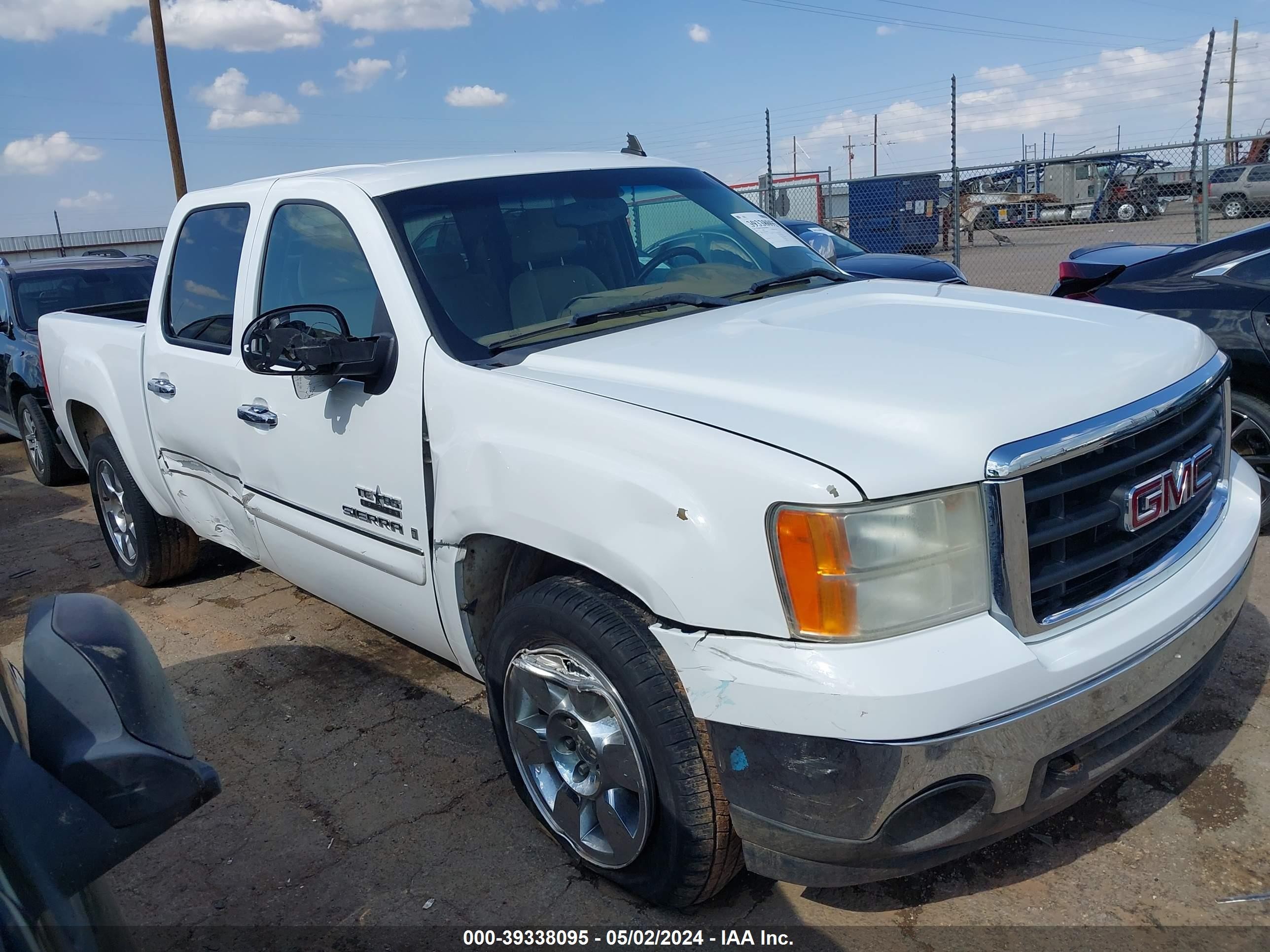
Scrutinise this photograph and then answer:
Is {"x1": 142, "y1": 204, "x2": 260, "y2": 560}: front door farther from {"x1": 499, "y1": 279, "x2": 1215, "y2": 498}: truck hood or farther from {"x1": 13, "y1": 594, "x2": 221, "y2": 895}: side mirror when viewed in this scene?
{"x1": 13, "y1": 594, "x2": 221, "y2": 895}: side mirror

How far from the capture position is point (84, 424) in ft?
17.7

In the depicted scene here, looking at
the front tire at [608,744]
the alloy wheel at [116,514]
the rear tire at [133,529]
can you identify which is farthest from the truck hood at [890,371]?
the alloy wheel at [116,514]

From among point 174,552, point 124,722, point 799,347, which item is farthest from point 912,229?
point 124,722

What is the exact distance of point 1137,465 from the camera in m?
2.31

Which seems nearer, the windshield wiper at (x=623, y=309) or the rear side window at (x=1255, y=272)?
the windshield wiper at (x=623, y=309)

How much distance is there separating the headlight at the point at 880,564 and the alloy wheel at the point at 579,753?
57 cm

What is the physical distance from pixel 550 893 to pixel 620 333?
1.52 meters

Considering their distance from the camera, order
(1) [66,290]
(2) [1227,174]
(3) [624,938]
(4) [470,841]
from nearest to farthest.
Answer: (3) [624,938], (4) [470,841], (1) [66,290], (2) [1227,174]

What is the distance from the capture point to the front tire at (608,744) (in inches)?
88.7

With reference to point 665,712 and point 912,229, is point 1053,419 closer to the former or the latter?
point 665,712

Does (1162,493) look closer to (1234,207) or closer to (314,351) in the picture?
(314,351)

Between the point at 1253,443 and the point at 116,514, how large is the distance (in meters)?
5.41

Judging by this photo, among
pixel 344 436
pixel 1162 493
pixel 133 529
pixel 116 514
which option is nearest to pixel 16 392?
pixel 116 514

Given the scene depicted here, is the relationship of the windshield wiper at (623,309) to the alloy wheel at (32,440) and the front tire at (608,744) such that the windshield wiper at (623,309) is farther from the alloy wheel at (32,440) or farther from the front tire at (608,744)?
the alloy wheel at (32,440)
